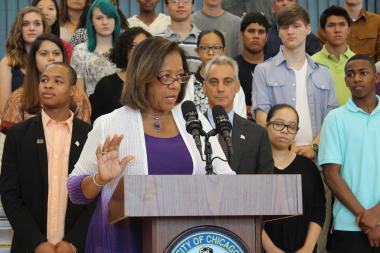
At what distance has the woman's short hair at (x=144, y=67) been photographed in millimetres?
3578

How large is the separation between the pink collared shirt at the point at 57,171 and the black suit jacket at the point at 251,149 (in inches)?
41.3

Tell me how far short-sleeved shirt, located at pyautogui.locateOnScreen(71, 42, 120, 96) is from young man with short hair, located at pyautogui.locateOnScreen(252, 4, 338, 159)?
1239 millimetres

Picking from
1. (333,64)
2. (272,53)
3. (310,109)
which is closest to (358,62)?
(310,109)

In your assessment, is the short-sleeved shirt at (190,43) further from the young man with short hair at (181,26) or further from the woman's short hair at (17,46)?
the woman's short hair at (17,46)

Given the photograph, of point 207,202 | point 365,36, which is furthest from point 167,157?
point 365,36

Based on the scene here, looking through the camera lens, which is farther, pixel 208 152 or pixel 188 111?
pixel 188 111

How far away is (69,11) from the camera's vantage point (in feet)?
27.3

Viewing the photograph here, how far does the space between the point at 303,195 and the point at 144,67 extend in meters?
2.81

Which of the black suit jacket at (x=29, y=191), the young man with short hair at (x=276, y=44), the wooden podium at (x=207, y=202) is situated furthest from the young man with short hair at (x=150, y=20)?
the wooden podium at (x=207, y=202)

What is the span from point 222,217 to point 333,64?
504 centimetres

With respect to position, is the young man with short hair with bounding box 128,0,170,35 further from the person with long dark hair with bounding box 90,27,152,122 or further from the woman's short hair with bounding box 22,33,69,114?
the woman's short hair with bounding box 22,33,69,114

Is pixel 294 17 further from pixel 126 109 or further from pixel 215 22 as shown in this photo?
pixel 126 109

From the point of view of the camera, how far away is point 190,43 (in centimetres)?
781

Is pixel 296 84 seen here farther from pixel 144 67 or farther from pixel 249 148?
pixel 144 67
